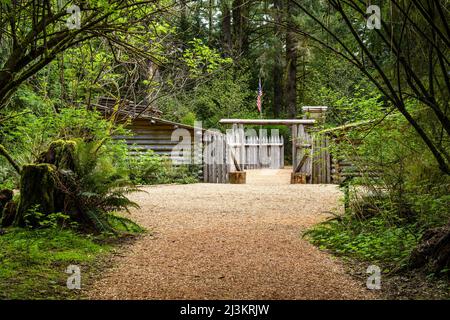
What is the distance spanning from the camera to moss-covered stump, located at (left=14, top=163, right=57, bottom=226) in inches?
273

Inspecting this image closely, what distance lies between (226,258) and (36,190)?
10.2 ft

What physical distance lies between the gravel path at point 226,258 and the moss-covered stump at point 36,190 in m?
1.48

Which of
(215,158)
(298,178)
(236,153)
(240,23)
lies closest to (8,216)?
(240,23)

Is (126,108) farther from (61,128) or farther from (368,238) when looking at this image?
(368,238)

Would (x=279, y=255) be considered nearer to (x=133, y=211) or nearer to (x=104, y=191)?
(x=104, y=191)

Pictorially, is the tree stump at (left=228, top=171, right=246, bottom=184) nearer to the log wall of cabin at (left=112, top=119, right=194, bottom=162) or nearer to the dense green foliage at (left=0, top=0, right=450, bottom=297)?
the log wall of cabin at (left=112, top=119, right=194, bottom=162)

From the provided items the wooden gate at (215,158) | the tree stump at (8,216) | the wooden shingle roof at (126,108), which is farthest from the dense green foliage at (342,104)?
the wooden gate at (215,158)

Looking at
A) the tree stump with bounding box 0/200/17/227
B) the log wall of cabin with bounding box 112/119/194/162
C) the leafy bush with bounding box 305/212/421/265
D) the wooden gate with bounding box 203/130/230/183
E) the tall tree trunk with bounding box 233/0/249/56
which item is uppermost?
the tall tree trunk with bounding box 233/0/249/56

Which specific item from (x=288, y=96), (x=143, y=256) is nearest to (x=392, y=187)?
(x=143, y=256)

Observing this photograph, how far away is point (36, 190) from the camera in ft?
22.9

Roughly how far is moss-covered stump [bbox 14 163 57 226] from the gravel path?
148cm

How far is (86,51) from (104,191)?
2642mm

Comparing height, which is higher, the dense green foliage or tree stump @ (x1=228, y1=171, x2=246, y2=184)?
the dense green foliage

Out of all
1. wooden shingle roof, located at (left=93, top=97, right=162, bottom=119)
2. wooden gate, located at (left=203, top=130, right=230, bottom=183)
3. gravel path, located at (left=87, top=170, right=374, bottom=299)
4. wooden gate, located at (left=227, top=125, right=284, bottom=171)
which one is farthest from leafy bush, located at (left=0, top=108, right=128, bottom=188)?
wooden gate, located at (left=227, top=125, right=284, bottom=171)
